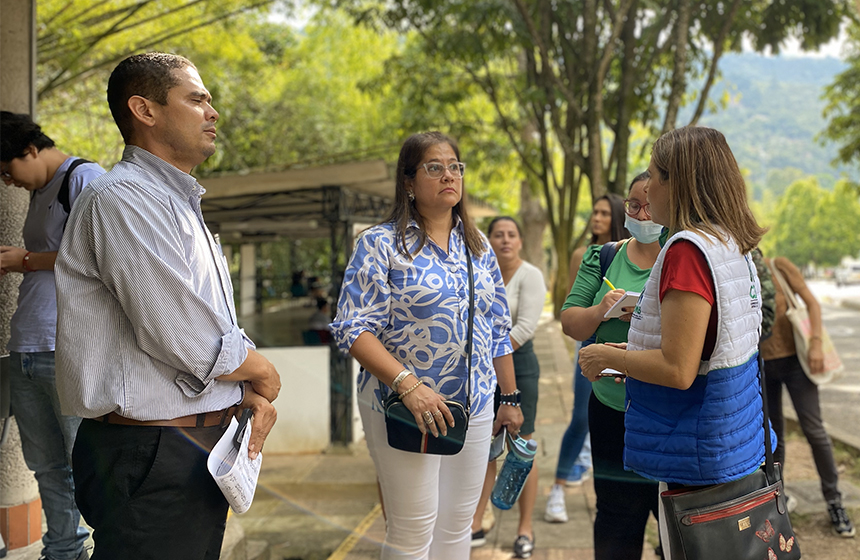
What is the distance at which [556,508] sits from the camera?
14.5 feet

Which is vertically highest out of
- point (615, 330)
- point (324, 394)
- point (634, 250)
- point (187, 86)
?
point (187, 86)

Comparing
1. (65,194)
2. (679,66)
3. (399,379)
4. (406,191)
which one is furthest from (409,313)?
(679,66)

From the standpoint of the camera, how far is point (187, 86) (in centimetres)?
192

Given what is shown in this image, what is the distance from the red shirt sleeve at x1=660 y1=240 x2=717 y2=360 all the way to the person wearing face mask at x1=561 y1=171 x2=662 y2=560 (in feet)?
2.18

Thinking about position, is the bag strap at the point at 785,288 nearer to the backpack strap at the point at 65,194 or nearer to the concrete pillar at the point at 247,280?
the backpack strap at the point at 65,194

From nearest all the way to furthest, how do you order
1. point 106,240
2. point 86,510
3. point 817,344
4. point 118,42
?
1. point 106,240
2. point 86,510
3. point 817,344
4. point 118,42

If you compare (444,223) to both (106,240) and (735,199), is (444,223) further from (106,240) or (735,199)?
(106,240)

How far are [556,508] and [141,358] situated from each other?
3.33m

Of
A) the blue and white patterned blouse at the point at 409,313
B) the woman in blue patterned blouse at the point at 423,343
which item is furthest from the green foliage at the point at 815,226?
the blue and white patterned blouse at the point at 409,313

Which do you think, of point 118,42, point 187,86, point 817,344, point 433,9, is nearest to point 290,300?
point 118,42

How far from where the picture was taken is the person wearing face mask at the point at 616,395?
8.67 ft

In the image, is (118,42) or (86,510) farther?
(118,42)

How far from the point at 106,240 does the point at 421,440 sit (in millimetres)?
1237

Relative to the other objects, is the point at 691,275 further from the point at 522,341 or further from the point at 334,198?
the point at 334,198
